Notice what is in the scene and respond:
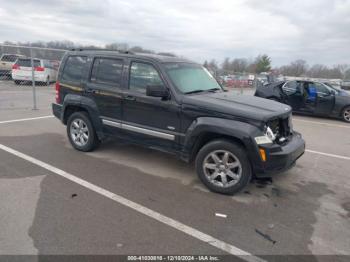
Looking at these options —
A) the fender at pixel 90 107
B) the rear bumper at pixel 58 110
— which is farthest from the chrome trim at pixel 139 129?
the rear bumper at pixel 58 110

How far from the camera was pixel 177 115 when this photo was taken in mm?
4297

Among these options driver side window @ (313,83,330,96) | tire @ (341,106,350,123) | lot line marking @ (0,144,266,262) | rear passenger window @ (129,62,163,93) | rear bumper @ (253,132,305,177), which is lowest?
lot line marking @ (0,144,266,262)

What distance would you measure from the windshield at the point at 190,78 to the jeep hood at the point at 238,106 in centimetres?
25

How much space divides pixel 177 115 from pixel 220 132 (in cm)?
76

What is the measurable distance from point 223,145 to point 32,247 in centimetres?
253

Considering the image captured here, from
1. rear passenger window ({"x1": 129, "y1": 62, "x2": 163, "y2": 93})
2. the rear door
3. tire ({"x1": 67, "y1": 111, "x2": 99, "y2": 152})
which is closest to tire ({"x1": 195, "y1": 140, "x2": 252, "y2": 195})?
rear passenger window ({"x1": 129, "y1": 62, "x2": 163, "y2": 93})

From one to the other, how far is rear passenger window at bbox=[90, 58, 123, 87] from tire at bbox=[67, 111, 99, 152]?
79cm

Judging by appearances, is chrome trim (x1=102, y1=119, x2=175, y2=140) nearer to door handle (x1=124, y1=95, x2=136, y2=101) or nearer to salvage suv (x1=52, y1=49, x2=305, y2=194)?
salvage suv (x1=52, y1=49, x2=305, y2=194)

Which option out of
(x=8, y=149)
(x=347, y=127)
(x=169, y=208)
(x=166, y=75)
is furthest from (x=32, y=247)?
(x=347, y=127)

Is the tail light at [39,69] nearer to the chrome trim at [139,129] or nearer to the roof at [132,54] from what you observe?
the roof at [132,54]

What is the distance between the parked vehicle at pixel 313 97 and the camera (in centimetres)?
1095

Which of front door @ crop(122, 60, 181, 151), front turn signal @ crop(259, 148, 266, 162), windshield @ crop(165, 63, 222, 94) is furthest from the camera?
windshield @ crop(165, 63, 222, 94)

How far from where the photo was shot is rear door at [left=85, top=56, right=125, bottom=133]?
16.1 feet

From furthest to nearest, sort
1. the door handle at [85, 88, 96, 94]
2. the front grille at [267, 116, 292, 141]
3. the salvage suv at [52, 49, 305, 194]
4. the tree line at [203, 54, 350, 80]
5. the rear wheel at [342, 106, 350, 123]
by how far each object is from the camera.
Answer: the tree line at [203, 54, 350, 80], the rear wheel at [342, 106, 350, 123], the door handle at [85, 88, 96, 94], the front grille at [267, 116, 292, 141], the salvage suv at [52, 49, 305, 194]
